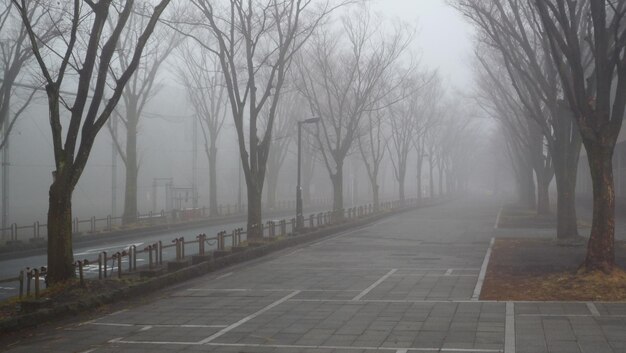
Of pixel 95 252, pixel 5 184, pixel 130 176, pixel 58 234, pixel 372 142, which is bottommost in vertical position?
pixel 95 252

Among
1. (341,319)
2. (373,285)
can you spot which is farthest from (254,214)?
(341,319)

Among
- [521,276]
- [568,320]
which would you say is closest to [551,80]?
[521,276]

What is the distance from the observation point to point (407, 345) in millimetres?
8562

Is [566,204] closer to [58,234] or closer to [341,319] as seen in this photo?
[341,319]

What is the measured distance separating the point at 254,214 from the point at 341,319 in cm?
1347

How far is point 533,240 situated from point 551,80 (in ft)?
19.2

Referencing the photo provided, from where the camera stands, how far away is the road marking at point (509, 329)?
8.25 metres

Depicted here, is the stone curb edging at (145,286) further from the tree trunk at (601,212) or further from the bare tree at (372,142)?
the bare tree at (372,142)

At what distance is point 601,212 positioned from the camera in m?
13.3

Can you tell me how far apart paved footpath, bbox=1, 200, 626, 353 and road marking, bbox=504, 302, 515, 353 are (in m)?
0.01

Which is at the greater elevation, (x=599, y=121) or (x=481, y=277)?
(x=599, y=121)

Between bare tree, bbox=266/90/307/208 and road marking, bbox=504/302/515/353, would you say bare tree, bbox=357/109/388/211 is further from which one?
road marking, bbox=504/302/515/353

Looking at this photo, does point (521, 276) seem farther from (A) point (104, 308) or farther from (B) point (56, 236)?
(B) point (56, 236)

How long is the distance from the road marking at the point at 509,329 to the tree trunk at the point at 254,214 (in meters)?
12.9
